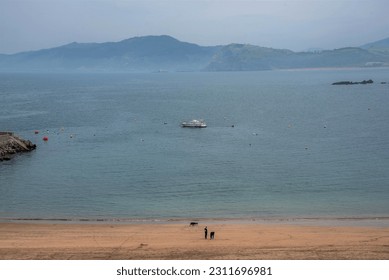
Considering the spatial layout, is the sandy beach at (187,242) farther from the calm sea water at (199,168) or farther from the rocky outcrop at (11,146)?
the rocky outcrop at (11,146)

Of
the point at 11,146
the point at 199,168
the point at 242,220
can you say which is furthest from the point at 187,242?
the point at 11,146

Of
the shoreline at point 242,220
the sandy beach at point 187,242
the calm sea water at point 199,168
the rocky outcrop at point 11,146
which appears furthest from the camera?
the rocky outcrop at point 11,146

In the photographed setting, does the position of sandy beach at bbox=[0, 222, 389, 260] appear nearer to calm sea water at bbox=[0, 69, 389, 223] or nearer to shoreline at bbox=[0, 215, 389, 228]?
shoreline at bbox=[0, 215, 389, 228]

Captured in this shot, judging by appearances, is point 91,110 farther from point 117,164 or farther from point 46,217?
A: point 46,217

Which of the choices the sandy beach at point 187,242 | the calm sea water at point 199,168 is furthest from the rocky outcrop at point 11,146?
the sandy beach at point 187,242

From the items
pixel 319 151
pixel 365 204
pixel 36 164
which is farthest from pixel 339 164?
pixel 36 164

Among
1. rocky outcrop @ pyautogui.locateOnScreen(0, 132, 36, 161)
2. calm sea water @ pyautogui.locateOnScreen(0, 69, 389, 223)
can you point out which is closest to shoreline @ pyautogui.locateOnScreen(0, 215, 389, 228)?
calm sea water @ pyautogui.locateOnScreen(0, 69, 389, 223)
